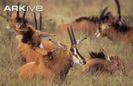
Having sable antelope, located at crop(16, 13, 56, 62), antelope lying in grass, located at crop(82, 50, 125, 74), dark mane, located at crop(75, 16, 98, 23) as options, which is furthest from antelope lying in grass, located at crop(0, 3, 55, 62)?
dark mane, located at crop(75, 16, 98, 23)

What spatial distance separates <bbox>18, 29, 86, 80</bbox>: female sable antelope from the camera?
6.67 m

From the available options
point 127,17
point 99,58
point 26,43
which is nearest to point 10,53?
point 26,43

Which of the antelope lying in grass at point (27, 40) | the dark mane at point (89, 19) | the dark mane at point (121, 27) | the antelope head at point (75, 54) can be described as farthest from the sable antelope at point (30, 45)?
the dark mane at point (121, 27)

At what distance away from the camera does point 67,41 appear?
683cm

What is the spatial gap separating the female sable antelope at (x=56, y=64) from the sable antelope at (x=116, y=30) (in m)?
0.71

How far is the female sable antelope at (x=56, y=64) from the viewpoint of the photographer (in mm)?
6671

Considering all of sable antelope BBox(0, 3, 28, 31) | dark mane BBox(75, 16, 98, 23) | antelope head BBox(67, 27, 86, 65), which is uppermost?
sable antelope BBox(0, 3, 28, 31)

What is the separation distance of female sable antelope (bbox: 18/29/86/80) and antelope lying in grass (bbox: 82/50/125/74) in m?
0.20

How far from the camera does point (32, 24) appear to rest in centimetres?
694

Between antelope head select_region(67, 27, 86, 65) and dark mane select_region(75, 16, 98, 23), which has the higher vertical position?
dark mane select_region(75, 16, 98, 23)

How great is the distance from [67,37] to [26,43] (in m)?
0.39

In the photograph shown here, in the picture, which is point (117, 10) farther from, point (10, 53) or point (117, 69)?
point (10, 53)

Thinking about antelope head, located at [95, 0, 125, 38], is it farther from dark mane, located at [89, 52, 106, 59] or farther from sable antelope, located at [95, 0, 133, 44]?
dark mane, located at [89, 52, 106, 59]

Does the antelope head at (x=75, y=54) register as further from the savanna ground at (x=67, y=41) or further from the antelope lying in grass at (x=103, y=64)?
the antelope lying in grass at (x=103, y=64)
